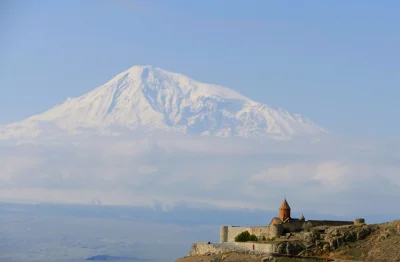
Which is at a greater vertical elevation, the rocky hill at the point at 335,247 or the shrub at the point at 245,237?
the shrub at the point at 245,237

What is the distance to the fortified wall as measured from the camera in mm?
117938

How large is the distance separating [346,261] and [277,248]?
845 centimetres

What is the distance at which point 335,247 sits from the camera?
111125 mm

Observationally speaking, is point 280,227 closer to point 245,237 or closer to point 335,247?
point 245,237

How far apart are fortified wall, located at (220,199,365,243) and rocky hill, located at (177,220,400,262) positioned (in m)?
2.53

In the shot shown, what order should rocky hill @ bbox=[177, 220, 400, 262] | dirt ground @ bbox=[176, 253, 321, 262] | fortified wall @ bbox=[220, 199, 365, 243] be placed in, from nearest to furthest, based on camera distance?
dirt ground @ bbox=[176, 253, 321, 262] < rocky hill @ bbox=[177, 220, 400, 262] < fortified wall @ bbox=[220, 199, 365, 243]

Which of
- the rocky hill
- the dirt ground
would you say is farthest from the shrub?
the dirt ground

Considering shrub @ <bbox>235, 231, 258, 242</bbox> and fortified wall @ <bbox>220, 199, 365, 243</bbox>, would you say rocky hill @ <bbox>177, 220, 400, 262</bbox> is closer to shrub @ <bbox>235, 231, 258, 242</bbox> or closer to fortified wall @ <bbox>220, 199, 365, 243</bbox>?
fortified wall @ <bbox>220, 199, 365, 243</bbox>

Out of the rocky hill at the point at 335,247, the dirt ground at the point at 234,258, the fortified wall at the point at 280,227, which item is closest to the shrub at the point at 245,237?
the fortified wall at the point at 280,227

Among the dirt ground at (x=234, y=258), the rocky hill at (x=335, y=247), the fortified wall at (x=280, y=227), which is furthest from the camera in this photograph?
the fortified wall at (x=280, y=227)

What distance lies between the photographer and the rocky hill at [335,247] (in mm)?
106750

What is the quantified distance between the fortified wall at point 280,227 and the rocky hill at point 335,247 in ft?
8.29

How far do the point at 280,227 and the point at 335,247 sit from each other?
28.5 ft

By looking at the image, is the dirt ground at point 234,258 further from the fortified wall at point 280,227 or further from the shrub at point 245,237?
the fortified wall at point 280,227
